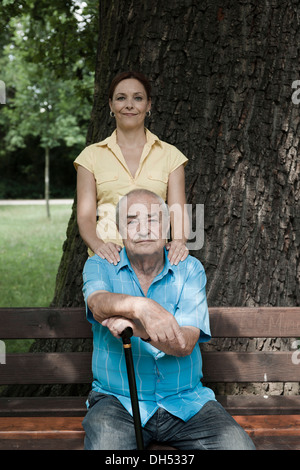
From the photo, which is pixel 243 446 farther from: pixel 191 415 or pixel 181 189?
pixel 181 189

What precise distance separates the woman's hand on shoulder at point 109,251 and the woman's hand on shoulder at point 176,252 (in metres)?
0.26

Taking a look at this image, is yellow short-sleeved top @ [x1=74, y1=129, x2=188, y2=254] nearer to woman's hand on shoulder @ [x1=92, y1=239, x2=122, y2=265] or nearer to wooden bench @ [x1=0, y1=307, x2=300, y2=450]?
woman's hand on shoulder @ [x1=92, y1=239, x2=122, y2=265]

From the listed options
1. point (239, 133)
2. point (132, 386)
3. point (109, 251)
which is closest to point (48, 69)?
point (239, 133)

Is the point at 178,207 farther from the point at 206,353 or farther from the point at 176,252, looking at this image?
the point at 206,353

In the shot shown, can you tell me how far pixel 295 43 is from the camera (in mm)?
3943

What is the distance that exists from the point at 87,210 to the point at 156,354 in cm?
91

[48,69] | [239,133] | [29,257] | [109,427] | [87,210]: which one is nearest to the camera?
[109,427]

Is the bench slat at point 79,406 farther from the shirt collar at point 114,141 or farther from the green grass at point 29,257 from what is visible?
the green grass at point 29,257

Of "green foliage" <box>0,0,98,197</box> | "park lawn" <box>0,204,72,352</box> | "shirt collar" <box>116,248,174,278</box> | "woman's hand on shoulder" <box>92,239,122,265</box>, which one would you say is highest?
"green foliage" <box>0,0,98,197</box>

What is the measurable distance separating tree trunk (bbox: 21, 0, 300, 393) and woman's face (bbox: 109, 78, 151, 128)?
74 centimetres

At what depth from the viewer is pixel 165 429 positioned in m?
2.74

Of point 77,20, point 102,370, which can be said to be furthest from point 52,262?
point 102,370

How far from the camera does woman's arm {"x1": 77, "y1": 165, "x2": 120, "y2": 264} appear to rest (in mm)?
3145

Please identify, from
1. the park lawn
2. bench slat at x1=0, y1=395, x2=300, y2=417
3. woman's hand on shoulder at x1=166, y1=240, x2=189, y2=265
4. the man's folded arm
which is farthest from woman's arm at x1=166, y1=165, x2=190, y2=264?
the park lawn
